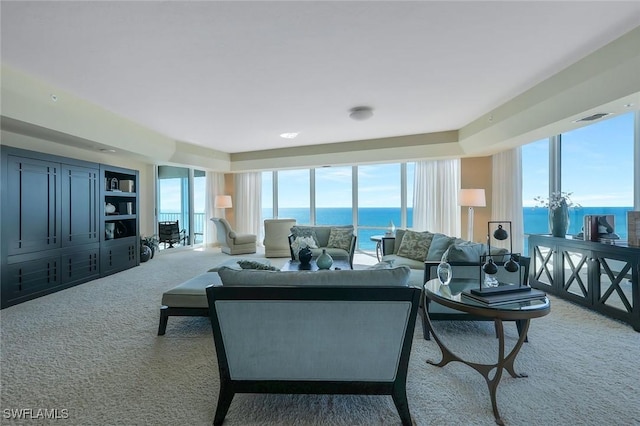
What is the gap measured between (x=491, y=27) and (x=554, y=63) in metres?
1.21

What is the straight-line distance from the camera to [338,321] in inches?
64.6

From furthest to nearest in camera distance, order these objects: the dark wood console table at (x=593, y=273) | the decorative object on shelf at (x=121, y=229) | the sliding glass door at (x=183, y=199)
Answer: the sliding glass door at (x=183, y=199) < the decorative object on shelf at (x=121, y=229) < the dark wood console table at (x=593, y=273)

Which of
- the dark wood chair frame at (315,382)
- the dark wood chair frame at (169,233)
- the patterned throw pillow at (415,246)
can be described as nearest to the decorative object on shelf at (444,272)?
the dark wood chair frame at (315,382)

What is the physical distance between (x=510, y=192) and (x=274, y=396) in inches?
209

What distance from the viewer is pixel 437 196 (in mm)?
6688

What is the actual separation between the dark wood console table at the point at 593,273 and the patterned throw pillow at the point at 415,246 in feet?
5.14

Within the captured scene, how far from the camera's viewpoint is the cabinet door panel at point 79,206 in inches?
176

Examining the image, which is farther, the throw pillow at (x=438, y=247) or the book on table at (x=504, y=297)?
the throw pillow at (x=438, y=247)

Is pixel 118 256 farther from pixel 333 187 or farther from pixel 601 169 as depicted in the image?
pixel 601 169

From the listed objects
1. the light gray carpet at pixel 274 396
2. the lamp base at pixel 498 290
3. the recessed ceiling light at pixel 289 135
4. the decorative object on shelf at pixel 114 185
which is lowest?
the light gray carpet at pixel 274 396

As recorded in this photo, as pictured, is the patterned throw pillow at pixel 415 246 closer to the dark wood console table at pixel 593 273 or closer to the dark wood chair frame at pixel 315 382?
the dark wood console table at pixel 593 273

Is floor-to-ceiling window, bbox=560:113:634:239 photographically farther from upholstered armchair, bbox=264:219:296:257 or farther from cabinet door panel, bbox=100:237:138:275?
cabinet door panel, bbox=100:237:138:275

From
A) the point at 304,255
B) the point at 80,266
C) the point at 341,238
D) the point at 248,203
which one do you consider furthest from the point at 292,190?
the point at 80,266

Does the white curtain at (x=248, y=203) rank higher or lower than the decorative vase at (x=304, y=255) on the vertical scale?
higher
